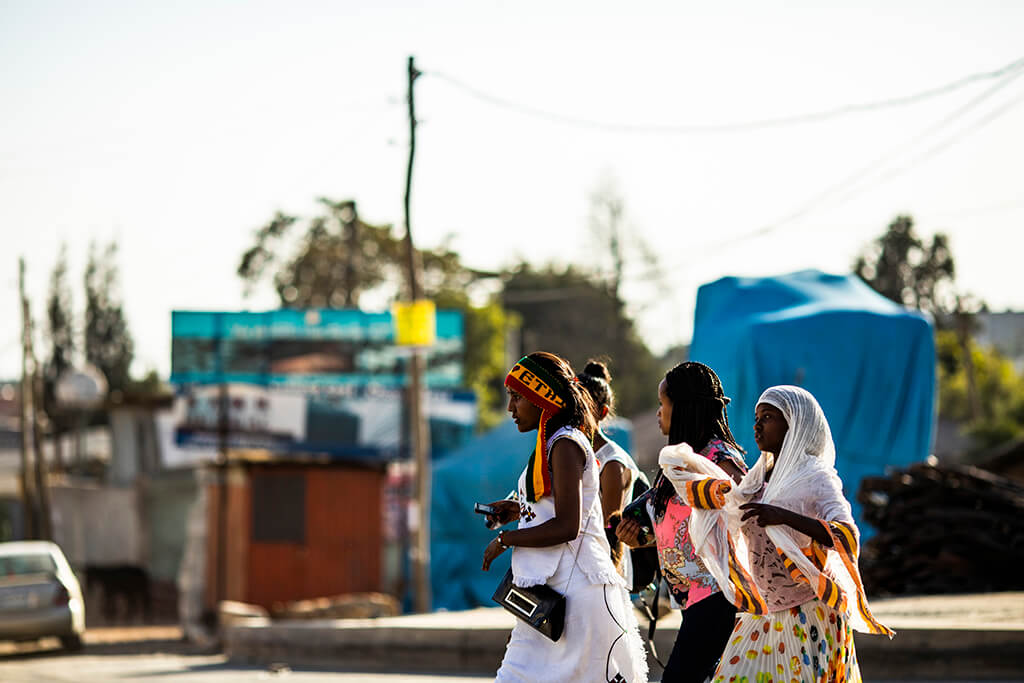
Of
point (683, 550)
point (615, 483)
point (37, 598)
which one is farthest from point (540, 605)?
point (37, 598)

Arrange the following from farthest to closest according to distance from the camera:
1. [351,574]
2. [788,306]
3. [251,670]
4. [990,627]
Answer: [351,574] < [788,306] < [251,670] < [990,627]

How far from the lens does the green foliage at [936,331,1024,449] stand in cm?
5028

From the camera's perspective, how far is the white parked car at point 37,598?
17.9 metres

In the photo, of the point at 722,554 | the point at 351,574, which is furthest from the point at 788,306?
the point at 351,574

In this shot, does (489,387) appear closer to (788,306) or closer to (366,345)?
(366,345)

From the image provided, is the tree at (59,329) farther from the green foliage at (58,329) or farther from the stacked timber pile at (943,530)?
the stacked timber pile at (943,530)

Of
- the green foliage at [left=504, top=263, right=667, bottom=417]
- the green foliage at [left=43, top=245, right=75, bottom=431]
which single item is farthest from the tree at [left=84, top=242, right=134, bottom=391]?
the green foliage at [left=504, top=263, right=667, bottom=417]

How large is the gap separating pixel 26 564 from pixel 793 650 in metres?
15.7

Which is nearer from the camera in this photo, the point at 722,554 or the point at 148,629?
the point at 722,554

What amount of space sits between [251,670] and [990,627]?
7283 millimetres

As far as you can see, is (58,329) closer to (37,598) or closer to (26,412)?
(26,412)

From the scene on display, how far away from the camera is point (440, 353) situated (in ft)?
122

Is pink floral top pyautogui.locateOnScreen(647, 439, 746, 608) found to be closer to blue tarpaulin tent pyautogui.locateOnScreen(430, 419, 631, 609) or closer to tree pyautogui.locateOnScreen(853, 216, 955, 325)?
blue tarpaulin tent pyautogui.locateOnScreen(430, 419, 631, 609)

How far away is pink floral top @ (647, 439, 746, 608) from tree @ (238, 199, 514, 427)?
43047 millimetres
